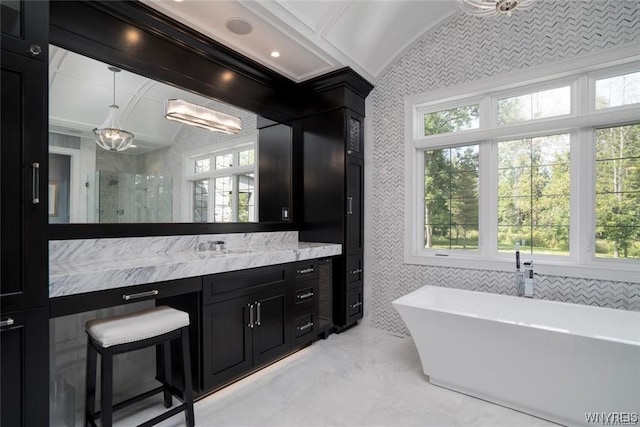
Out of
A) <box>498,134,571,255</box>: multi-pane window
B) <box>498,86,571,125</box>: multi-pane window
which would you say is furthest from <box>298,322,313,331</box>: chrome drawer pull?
<box>498,86,571,125</box>: multi-pane window

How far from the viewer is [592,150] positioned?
2801 millimetres

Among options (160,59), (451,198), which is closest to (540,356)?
(451,198)

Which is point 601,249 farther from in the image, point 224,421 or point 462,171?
point 224,421

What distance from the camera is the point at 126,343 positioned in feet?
5.60

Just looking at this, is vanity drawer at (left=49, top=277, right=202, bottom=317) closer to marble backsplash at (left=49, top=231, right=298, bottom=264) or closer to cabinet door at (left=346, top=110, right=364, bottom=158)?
marble backsplash at (left=49, top=231, right=298, bottom=264)

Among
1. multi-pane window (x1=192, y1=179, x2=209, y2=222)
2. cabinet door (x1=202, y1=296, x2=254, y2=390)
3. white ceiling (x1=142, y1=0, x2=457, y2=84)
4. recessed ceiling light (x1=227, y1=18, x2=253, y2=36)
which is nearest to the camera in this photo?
cabinet door (x1=202, y1=296, x2=254, y2=390)

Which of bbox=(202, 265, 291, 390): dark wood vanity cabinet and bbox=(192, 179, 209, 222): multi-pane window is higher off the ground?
bbox=(192, 179, 209, 222): multi-pane window

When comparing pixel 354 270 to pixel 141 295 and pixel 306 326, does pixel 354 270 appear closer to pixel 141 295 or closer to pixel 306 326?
pixel 306 326

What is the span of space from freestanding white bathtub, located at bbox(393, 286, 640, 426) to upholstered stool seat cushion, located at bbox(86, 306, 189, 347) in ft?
5.43

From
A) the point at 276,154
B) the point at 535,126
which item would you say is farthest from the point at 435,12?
A: the point at 276,154

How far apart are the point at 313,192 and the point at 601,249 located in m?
2.79

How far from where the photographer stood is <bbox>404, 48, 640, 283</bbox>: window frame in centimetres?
268

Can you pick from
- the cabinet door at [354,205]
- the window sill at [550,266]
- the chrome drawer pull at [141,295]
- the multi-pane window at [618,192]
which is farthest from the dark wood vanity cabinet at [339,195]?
the multi-pane window at [618,192]

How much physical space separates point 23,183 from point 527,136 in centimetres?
384
